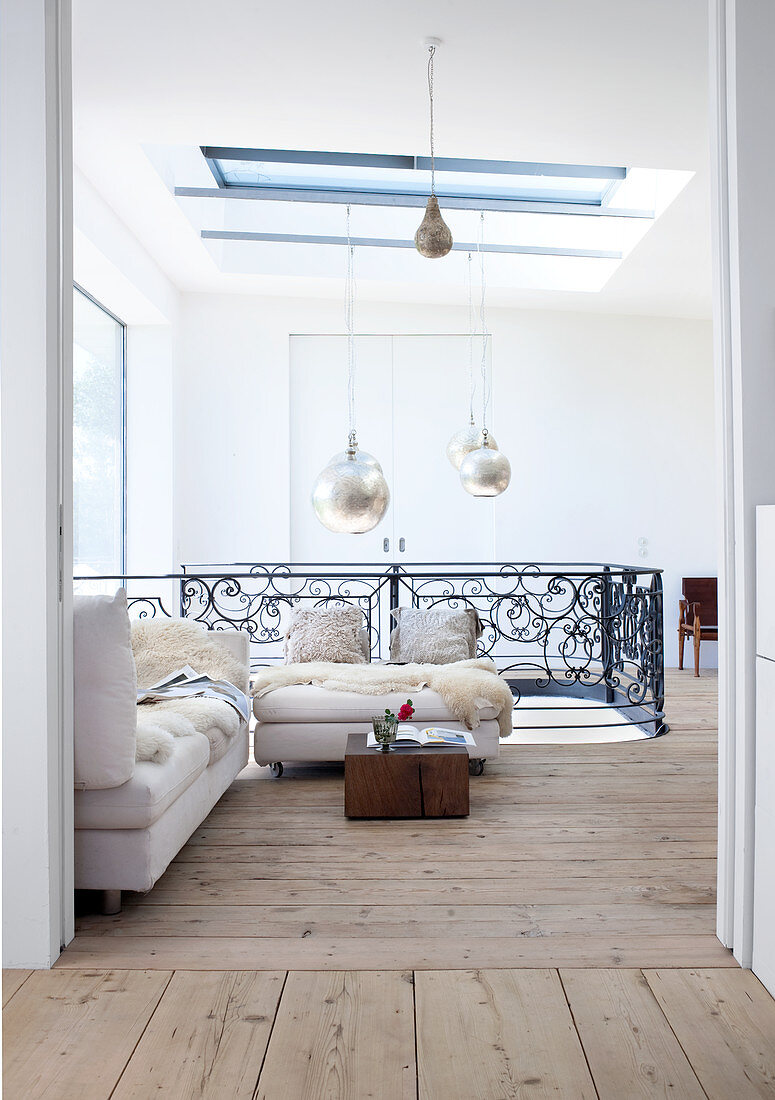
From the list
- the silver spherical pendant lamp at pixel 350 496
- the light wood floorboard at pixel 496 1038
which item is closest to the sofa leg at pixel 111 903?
the light wood floorboard at pixel 496 1038

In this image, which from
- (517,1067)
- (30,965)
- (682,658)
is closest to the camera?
(517,1067)

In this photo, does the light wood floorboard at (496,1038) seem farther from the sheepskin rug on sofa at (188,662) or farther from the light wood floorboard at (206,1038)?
the sheepskin rug on sofa at (188,662)

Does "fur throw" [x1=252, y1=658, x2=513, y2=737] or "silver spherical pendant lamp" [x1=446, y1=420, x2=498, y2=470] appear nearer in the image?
"fur throw" [x1=252, y1=658, x2=513, y2=737]

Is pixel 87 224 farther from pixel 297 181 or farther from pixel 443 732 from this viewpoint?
pixel 443 732

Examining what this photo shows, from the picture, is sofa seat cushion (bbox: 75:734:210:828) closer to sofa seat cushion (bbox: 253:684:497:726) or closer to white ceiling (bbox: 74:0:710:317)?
sofa seat cushion (bbox: 253:684:497:726)

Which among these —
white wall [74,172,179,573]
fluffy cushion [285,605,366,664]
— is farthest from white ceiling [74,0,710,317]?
fluffy cushion [285,605,366,664]

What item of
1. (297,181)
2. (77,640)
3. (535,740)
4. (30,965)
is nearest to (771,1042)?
(30,965)

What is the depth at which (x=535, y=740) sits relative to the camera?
5453 millimetres

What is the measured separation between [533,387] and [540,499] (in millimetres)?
1047

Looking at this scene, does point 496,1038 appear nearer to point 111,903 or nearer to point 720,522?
point 111,903

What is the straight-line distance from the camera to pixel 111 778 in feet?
9.32

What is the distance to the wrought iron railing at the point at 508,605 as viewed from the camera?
6023 millimetres

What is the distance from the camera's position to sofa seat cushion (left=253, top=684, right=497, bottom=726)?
4590mm

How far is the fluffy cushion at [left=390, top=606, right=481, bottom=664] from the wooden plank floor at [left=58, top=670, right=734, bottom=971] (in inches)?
43.1
